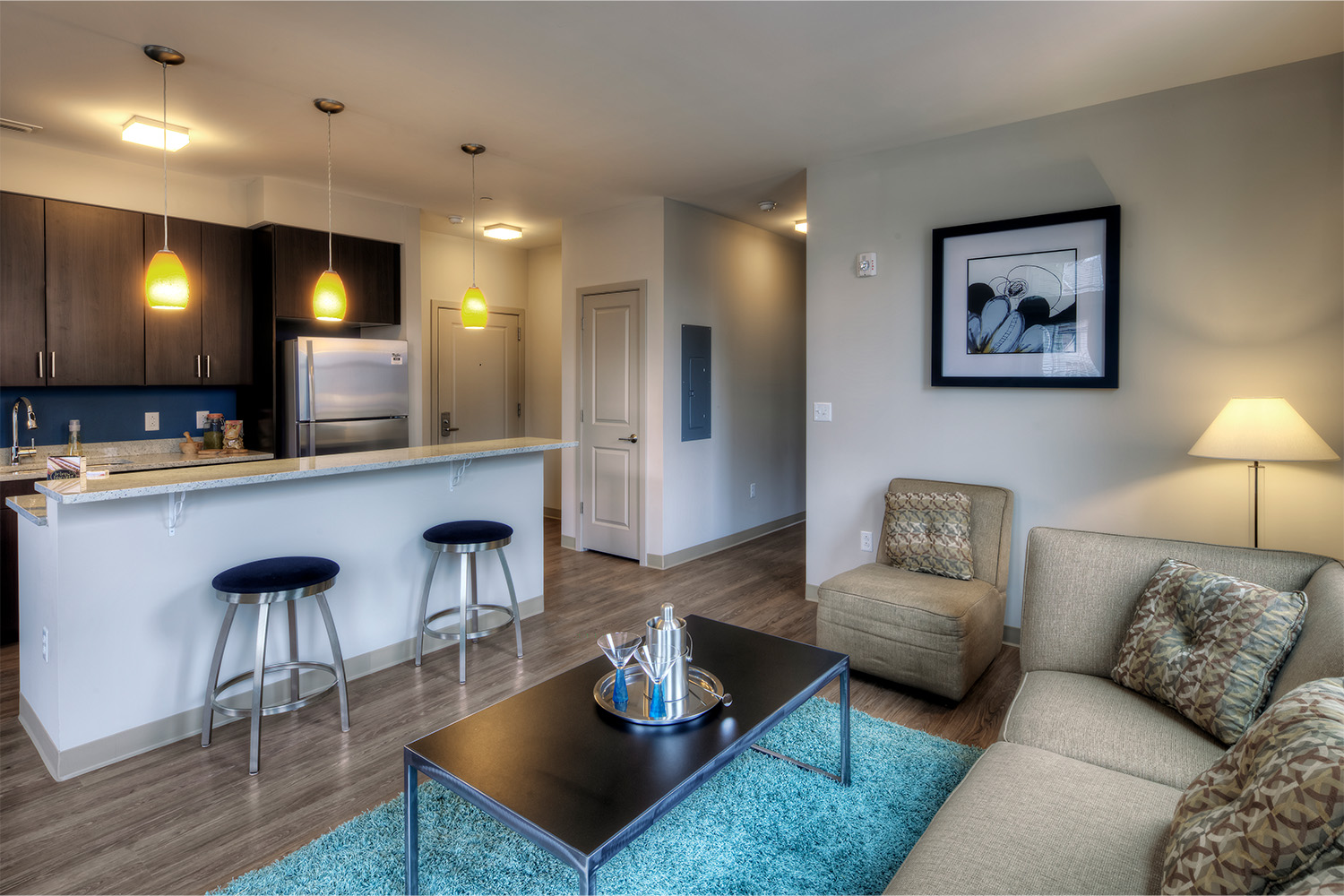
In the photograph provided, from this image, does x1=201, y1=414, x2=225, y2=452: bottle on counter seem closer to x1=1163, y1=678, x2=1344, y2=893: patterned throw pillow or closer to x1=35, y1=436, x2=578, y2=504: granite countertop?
x1=35, y1=436, x2=578, y2=504: granite countertop

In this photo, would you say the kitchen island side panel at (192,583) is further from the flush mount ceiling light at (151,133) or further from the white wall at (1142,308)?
the white wall at (1142,308)

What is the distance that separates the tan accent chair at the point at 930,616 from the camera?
2.80 metres

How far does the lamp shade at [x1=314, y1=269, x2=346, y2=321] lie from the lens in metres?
3.40

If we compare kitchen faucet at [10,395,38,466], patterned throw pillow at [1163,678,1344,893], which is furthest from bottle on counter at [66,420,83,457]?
patterned throw pillow at [1163,678,1344,893]

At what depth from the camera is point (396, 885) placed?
1.80m

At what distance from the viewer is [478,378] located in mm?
6473

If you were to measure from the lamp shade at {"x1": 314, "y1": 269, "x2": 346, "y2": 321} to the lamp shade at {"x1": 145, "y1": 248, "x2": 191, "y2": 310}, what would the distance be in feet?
1.90

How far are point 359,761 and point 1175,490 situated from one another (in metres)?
3.51

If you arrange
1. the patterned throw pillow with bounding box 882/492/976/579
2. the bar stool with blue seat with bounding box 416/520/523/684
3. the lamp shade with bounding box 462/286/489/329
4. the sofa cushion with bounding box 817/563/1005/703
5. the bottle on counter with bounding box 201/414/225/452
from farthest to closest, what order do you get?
the bottle on counter with bounding box 201/414/225/452 → the lamp shade with bounding box 462/286/489/329 → the patterned throw pillow with bounding box 882/492/976/579 → the bar stool with blue seat with bounding box 416/520/523/684 → the sofa cushion with bounding box 817/563/1005/703

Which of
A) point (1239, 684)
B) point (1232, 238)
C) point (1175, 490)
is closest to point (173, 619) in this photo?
point (1239, 684)

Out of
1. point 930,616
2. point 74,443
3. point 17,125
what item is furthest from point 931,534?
point 17,125

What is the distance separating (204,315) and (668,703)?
418cm

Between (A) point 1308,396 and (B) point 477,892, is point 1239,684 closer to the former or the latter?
(A) point 1308,396

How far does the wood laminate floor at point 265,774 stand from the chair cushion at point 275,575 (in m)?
0.47
